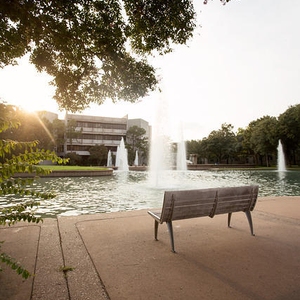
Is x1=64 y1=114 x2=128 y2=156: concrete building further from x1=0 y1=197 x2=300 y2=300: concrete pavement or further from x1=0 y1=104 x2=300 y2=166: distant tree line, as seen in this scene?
x1=0 y1=197 x2=300 y2=300: concrete pavement

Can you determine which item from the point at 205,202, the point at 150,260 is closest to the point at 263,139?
the point at 205,202

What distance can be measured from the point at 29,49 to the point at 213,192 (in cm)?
706

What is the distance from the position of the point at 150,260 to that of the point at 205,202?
139 centimetres

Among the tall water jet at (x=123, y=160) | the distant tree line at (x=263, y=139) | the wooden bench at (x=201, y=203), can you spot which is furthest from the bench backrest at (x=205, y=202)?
the distant tree line at (x=263, y=139)

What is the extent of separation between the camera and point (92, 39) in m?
6.84

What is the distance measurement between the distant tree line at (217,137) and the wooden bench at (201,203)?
31.0 metres

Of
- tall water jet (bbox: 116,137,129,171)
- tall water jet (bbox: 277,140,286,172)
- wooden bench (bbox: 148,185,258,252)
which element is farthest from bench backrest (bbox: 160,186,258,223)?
tall water jet (bbox: 277,140,286,172)

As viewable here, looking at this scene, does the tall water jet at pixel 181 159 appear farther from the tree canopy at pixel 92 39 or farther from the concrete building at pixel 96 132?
the tree canopy at pixel 92 39

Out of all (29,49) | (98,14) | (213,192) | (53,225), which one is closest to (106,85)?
(98,14)

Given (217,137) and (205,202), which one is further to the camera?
(217,137)

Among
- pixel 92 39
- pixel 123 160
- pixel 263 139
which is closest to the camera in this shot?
pixel 92 39

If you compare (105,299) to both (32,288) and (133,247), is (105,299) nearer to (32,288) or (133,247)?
(32,288)

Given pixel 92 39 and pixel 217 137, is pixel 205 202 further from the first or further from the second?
pixel 217 137

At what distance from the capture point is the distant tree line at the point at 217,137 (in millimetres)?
42000
